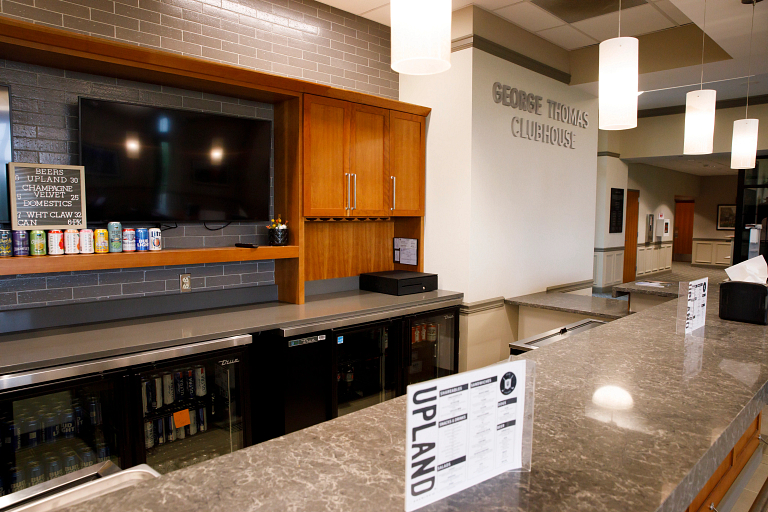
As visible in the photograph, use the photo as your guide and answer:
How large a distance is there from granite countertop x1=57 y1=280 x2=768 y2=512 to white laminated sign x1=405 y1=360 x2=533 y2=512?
0.05m

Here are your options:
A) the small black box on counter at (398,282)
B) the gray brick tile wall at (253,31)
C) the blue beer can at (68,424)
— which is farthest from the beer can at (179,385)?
the gray brick tile wall at (253,31)

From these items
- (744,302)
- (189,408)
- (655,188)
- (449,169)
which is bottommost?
(189,408)

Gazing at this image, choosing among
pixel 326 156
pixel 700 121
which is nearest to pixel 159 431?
pixel 326 156

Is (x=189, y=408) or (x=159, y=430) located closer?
(x=159, y=430)

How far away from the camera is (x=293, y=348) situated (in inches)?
113

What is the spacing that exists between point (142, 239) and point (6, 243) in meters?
0.63

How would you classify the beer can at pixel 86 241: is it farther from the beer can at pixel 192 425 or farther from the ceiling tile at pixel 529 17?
the ceiling tile at pixel 529 17

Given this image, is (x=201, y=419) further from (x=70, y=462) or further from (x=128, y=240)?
(x=128, y=240)

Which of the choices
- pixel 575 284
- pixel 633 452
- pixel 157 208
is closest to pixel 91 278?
pixel 157 208

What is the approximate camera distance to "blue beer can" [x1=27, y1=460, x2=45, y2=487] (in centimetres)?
219

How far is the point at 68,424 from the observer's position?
2268mm

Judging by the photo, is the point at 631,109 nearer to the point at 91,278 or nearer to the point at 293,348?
the point at 293,348

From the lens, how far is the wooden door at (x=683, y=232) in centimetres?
1433

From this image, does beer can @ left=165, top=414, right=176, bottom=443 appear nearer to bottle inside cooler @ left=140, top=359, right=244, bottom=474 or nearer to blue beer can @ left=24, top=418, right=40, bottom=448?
bottle inside cooler @ left=140, top=359, right=244, bottom=474
